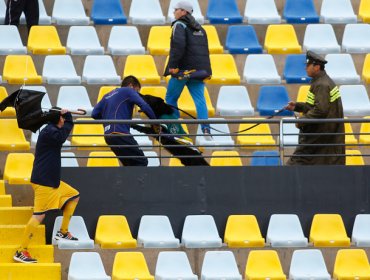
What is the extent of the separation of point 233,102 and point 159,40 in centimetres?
166

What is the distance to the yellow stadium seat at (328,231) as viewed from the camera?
1845 centimetres

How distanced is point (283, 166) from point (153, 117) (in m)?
1.52

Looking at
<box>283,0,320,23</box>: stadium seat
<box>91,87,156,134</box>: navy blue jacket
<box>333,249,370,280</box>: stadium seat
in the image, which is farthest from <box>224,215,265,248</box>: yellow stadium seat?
<box>283,0,320,23</box>: stadium seat

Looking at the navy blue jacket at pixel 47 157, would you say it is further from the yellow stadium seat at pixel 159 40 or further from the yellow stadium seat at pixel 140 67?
the yellow stadium seat at pixel 159 40

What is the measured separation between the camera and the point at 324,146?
18.9 meters

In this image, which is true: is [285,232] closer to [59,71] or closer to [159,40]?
[59,71]

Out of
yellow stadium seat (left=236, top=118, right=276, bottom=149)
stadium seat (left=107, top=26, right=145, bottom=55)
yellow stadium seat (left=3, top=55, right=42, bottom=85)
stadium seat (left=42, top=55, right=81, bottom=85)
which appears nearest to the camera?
yellow stadium seat (left=236, top=118, right=276, bottom=149)

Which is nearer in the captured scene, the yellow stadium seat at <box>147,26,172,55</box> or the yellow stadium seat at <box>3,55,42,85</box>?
the yellow stadium seat at <box>3,55,42,85</box>

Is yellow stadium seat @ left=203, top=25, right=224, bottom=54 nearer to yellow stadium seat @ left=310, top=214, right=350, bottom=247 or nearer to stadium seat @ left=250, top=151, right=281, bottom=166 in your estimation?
stadium seat @ left=250, top=151, right=281, bottom=166

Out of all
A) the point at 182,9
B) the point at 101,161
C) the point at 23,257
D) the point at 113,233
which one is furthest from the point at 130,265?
the point at 182,9

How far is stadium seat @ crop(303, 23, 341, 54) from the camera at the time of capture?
72.1 feet

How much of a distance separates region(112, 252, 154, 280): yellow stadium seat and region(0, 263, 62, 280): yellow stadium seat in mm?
595

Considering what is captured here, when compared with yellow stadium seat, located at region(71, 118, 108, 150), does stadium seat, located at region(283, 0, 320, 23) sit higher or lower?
higher

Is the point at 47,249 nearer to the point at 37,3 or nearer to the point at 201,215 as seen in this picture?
the point at 201,215
